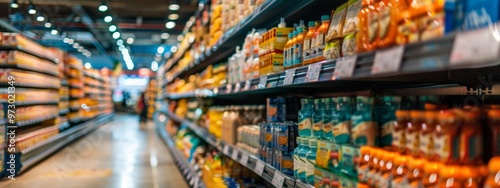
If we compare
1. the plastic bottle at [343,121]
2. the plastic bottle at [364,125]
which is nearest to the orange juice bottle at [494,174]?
the plastic bottle at [364,125]

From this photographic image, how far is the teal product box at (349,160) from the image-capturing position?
55.2 inches

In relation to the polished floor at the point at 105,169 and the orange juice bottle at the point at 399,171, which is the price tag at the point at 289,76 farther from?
the polished floor at the point at 105,169

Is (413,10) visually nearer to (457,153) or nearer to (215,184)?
(457,153)

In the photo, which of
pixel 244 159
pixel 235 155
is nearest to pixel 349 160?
pixel 244 159

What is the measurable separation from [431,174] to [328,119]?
0.62 metres

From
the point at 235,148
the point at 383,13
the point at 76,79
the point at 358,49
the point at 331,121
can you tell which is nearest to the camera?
the point at 383,13

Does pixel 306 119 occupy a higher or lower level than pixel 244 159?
higher

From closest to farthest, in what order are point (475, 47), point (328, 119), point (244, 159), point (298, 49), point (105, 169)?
point (475, 47) → point (328, 119) → point (298, 49) → point (244, 159) → point (105, 169)

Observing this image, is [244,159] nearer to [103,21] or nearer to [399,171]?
[399,171]

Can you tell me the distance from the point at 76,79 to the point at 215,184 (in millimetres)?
9150

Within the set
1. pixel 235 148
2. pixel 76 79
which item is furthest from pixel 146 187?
pixel 76 79

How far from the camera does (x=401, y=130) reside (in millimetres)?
1233

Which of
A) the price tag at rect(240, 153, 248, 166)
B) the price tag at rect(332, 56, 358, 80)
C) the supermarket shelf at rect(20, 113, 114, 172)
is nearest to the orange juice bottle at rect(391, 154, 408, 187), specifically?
the price tag at rect(332, 56, 358, 80)

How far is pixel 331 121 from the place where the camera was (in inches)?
64.4
